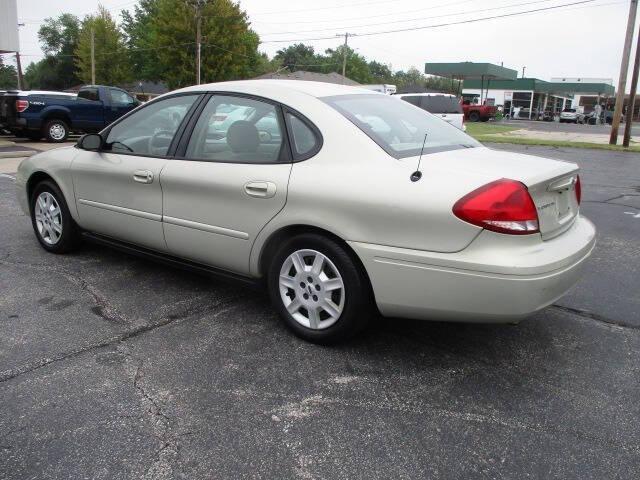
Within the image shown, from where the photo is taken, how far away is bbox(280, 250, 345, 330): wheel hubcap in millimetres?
3143

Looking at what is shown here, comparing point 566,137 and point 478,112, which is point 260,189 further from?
point 478,112

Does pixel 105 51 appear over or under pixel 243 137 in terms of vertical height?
over

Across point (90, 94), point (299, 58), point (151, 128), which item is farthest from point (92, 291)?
point (299, 58)

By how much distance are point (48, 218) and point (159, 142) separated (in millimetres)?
1647

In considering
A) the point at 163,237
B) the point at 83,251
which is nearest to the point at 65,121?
the point at 83,251

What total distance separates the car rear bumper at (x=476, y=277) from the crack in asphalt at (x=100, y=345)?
140 centimetres

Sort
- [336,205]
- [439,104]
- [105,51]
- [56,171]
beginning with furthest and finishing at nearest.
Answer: [105,51]
[439,104]
[56,171]
[336,205]

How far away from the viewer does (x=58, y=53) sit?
77062mm

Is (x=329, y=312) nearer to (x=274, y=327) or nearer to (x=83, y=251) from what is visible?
(x=274, y=327)

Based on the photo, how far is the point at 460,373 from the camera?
9.93ft

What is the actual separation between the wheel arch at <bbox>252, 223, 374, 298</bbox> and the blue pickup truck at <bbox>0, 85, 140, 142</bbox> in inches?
547

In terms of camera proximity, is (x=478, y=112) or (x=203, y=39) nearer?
(x=478, y=112)

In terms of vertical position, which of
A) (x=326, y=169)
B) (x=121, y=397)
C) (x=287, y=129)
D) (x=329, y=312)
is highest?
(x=287, y=129)

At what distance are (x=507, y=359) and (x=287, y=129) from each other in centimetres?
188
